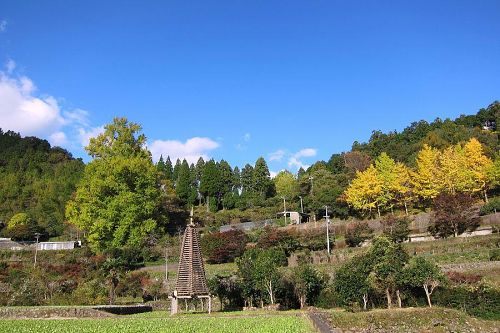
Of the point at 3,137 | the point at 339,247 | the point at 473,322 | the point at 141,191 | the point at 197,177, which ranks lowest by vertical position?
the point at 473,322

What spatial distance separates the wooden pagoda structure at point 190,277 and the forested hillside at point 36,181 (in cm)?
3817

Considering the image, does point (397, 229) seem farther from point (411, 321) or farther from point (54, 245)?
point (54, 245)

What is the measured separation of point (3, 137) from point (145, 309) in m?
94.2

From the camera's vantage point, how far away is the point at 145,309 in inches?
1068

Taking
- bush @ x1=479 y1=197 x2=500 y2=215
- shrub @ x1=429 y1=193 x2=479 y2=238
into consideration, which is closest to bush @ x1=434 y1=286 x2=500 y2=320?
shrub @ x1=429 y1=193 x2=479 y2=238

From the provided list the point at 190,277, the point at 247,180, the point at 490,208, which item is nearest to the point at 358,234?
the point at 490,208

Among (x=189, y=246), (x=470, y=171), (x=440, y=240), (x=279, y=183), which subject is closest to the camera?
(x=189, y=246)

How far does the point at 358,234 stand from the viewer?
3934 centimetres

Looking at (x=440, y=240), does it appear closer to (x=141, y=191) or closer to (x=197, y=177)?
(x=141, y=191)

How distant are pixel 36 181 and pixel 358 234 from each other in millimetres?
55761

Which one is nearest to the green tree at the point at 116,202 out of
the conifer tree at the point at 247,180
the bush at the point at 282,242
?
the bush at the point at 282,242

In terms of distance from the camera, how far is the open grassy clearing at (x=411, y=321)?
17.9 meters

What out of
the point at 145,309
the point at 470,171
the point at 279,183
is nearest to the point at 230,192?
the point at 279,183

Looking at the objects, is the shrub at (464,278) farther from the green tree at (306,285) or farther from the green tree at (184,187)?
the green tree at (184,187)
